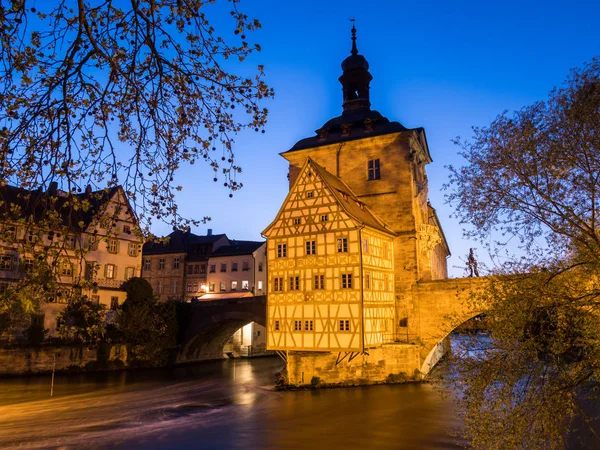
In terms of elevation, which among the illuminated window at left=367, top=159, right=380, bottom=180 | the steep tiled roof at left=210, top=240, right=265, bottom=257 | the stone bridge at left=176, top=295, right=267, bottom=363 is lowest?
the stone bridge at left=176, top=295, right=267, bottom=363

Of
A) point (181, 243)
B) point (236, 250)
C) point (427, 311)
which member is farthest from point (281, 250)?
point (181, 243)

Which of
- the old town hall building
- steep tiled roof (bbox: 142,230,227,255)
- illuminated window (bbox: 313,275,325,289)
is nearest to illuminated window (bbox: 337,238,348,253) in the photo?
the old town hall building

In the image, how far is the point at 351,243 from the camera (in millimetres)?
25266

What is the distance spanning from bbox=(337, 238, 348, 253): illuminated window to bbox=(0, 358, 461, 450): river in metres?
A: 6.99

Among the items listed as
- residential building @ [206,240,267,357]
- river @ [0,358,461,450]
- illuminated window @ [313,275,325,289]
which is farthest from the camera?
residential building @ [206,240,267,357]

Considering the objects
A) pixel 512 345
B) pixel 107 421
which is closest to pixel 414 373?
pixel 107 421

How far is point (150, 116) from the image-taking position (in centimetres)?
517

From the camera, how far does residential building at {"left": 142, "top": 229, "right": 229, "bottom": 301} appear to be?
2159 inches

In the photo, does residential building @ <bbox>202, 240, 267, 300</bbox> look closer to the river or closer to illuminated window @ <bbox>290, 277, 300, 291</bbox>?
the river

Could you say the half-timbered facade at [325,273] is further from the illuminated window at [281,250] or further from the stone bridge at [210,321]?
the stone bridge at [210,321]

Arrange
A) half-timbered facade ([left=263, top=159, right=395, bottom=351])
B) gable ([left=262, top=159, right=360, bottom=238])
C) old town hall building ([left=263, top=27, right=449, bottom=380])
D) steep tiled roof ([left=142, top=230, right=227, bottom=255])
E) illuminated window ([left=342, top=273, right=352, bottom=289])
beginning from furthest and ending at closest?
steep tiled roof ([left=142, top=230, right=227, bottom=255]) → gable ([left=262, top=159, right=360, bottom=238]) → old town hall building ([left=263, top=27, right=449, bottom=380]) → illuminated window ([left=342, top=273, right=352, bottom=289]) → half-timbered facade ([left=263, top=159, right=395, bottom=351])

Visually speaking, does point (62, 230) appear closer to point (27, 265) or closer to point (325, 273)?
point (27, 265)

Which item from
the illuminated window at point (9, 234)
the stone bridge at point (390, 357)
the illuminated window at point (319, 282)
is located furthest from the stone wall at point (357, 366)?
the illuminated window at point (9, 234)

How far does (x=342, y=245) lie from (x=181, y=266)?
111 feet
